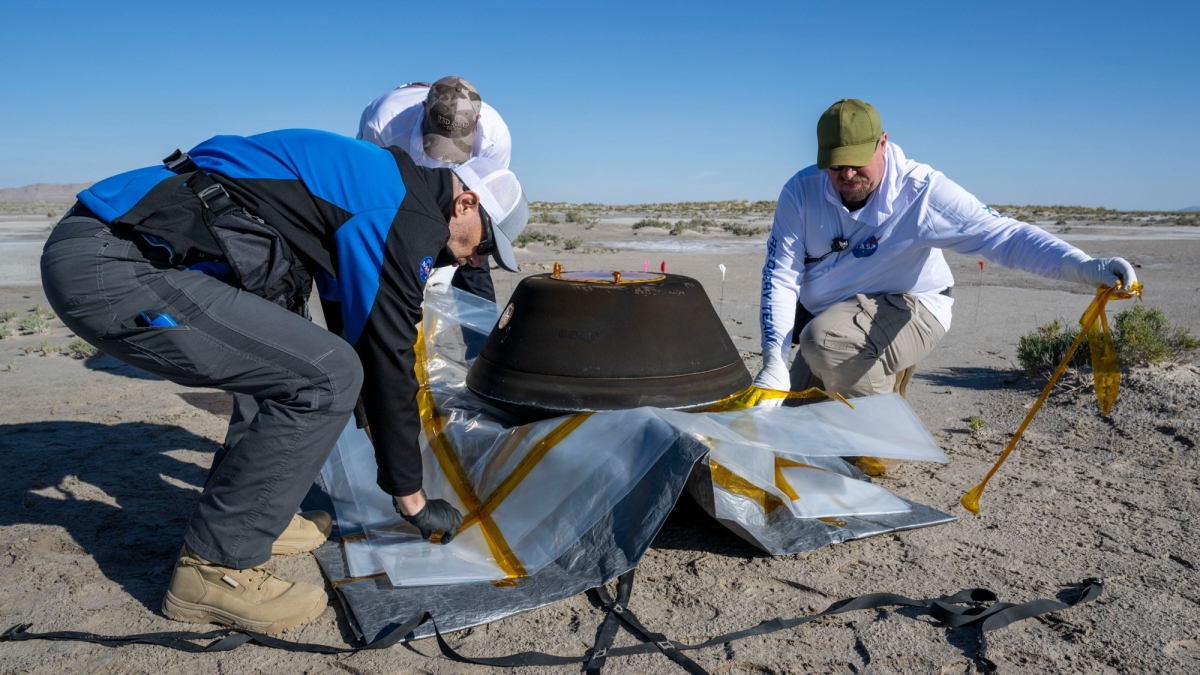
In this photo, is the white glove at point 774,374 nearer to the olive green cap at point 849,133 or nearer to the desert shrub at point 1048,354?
the olive green cap at point 849,133

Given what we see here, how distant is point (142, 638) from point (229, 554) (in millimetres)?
330

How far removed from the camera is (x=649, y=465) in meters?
2.88

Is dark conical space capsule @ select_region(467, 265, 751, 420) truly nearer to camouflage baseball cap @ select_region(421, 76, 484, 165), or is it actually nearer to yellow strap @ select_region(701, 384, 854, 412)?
yellow strap @ select_region(701, 384, 854, 412)

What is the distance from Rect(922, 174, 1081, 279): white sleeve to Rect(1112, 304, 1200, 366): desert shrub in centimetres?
207

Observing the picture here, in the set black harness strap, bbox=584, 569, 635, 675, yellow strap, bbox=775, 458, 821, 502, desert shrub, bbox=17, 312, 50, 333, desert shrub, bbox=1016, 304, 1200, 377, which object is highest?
desert shrub, bbox=1016, 304, 1200, 377

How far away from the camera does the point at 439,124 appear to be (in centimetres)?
446

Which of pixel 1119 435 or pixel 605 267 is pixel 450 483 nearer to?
pixel 1119 435

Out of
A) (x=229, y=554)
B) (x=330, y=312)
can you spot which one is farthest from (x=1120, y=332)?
(x=229, y=554)

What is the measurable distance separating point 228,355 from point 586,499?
1244mm

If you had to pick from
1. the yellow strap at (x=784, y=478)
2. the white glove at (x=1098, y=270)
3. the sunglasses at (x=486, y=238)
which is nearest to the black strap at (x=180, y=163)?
the sunglasses at (x=486, y=238)

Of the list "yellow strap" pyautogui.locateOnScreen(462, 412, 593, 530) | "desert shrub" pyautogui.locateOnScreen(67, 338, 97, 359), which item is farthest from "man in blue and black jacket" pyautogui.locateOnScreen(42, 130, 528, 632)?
"desert shrub" pyautogui.locateOnScreen(67, 338, 97, 359)

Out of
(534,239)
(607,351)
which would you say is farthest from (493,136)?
(534,239)

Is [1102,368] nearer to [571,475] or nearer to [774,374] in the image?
[774,374]

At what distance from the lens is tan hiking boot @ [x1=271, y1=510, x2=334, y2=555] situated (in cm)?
324
